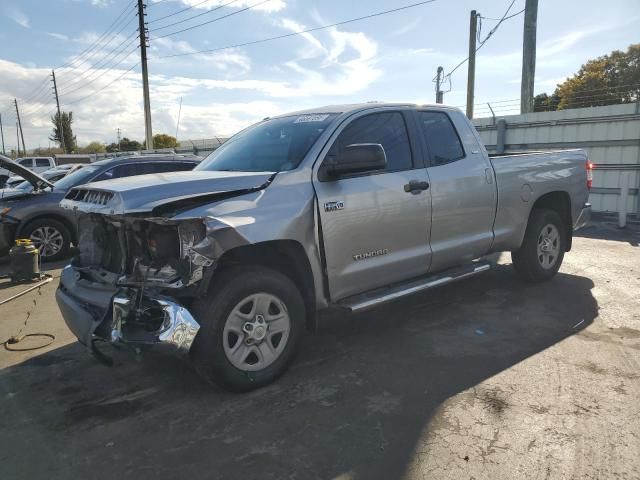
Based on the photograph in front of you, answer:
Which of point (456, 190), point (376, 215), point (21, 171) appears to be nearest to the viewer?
point (376, 215)

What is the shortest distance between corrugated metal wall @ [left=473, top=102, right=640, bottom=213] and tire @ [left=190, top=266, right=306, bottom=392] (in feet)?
30.2

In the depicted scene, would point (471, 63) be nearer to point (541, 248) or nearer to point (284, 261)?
point (541, 248)

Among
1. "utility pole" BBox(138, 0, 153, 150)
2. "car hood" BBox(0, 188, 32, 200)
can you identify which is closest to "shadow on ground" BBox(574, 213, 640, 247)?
"car hood" BBox(0, 188, 32, 200)

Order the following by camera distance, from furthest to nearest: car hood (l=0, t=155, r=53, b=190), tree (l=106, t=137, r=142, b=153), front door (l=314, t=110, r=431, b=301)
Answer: tree (l=106, t=137, r=142, b=153) → car hood (l=0, t=155, r=53, b=190) → front door (l=314, t=110, r=431, b=301)

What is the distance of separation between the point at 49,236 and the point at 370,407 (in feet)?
23.2

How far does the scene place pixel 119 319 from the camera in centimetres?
310

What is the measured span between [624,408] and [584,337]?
1276mm

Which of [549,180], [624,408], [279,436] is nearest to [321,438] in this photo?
[279,436]

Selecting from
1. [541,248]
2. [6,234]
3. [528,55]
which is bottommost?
[541,248]

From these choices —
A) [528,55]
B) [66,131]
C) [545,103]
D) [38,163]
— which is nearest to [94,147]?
[66,131]

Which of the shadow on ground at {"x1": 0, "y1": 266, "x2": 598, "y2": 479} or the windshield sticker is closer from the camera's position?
the shadow on ground at {"x1": 0, "y1": 266, "x2": 598, "y2": 479}

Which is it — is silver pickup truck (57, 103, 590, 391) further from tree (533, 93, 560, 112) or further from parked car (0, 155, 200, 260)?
tree (533, 93, 560, 112)

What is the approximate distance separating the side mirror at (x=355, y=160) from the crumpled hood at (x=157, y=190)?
0.47 meters

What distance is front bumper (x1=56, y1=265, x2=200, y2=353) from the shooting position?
299 cm
